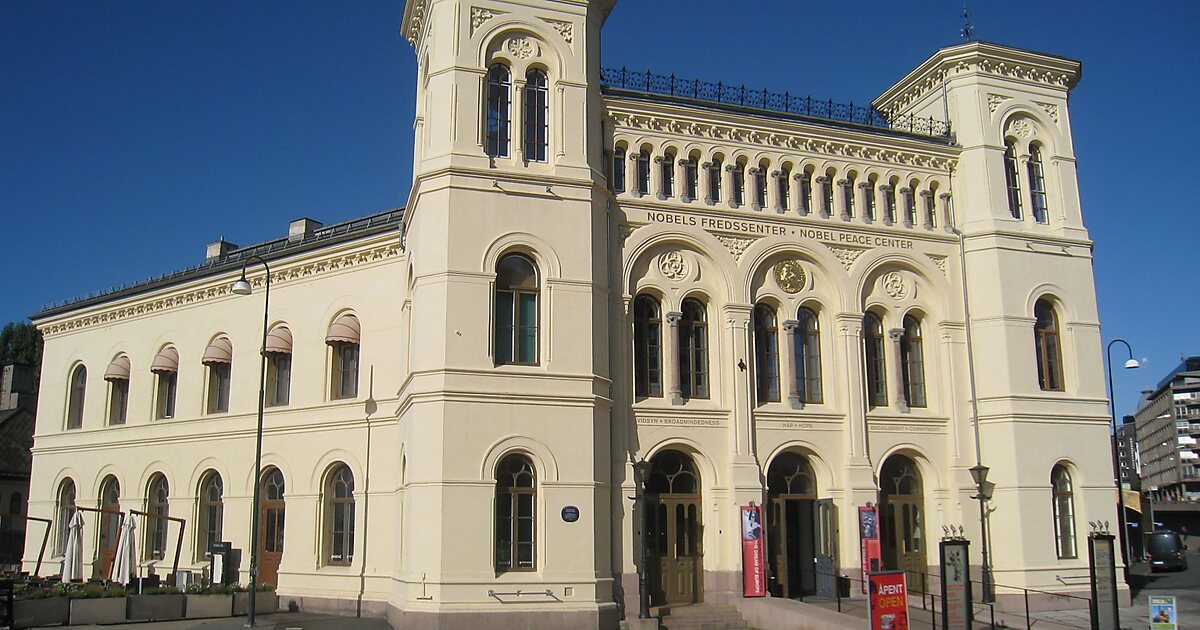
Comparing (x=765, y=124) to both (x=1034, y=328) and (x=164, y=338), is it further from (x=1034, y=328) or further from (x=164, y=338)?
(x=164, y=338)

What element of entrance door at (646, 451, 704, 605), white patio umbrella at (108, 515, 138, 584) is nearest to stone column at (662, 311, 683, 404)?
entrance door at (646, 451, 704, 605)

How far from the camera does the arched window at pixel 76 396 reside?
3384 cm

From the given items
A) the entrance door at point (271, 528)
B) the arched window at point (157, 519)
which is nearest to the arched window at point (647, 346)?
the entrance door at point (271, 528)

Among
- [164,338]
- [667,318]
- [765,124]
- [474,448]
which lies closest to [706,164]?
[765,124]

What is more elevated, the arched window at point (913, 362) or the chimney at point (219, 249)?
the chimney at point (219, 249)

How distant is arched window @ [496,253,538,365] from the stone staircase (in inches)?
243

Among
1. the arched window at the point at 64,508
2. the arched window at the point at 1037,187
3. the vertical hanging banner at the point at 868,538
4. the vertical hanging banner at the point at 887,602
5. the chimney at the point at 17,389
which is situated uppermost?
the arched window at the point at 1037,187

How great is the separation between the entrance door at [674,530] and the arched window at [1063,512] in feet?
31.2

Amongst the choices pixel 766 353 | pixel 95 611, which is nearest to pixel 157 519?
pixel 95 611

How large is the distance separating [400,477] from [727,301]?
8.90 metres

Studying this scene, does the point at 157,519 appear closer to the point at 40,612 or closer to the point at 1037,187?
the point at 40,612

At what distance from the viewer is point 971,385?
26656 mm

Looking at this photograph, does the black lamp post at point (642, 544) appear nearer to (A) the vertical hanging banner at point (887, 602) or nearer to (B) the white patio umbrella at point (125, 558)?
(A) the vertical hanging banner at point (887, 602)

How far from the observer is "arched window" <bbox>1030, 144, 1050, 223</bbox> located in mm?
28312
